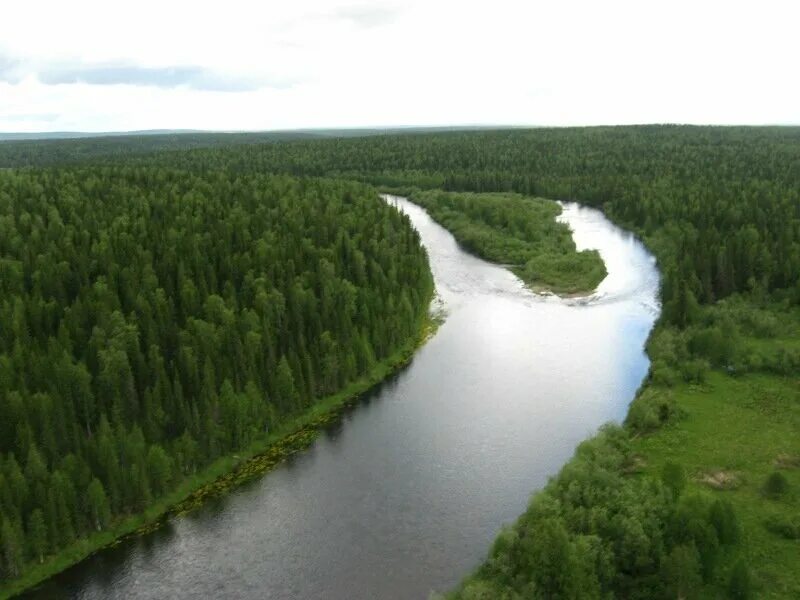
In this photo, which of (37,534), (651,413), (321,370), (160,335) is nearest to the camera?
(37,534)

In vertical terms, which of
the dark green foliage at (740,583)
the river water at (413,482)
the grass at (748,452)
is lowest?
the river water at (413,482)

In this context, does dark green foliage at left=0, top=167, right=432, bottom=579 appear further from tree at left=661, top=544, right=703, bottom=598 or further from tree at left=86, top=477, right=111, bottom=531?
tree at left=661, top=544, right=703, bottom=598

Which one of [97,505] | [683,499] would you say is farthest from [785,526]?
[97,505]

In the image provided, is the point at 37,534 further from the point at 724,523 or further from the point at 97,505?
the point at 724,523

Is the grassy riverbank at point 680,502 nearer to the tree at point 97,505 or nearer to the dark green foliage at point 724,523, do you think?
the dark green foliage at point 724,523

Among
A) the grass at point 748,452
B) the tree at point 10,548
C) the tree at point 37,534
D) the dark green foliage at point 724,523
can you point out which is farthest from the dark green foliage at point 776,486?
the tree at point 10,548

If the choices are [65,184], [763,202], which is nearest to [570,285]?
[763,202]
